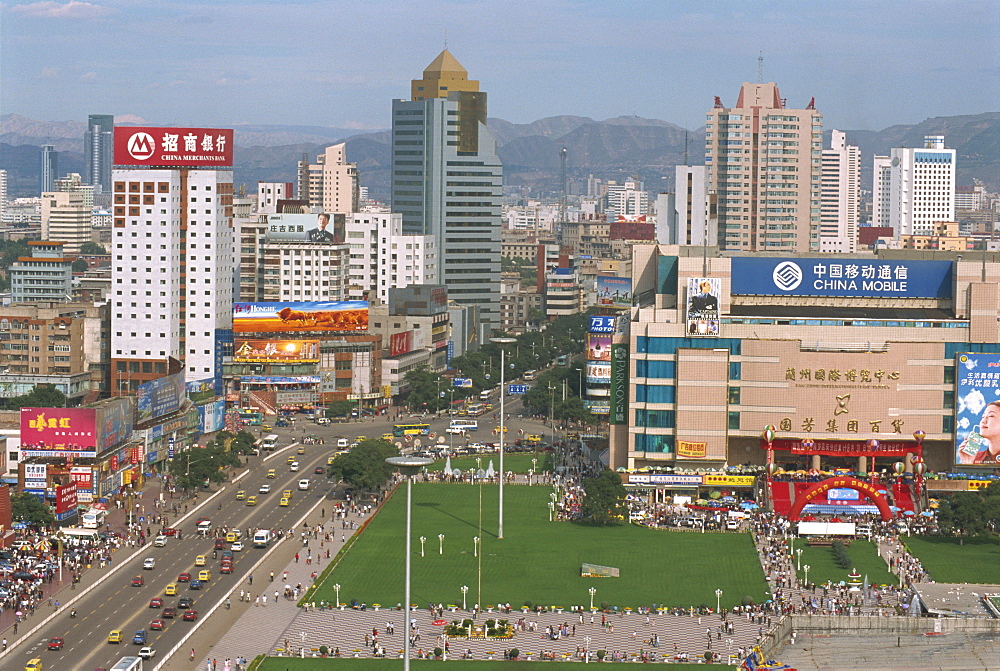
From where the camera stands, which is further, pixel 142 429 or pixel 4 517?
pixel 142 429

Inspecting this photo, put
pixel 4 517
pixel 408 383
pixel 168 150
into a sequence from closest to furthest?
pixel 4 517
pixel 168 150
pixel 408 383

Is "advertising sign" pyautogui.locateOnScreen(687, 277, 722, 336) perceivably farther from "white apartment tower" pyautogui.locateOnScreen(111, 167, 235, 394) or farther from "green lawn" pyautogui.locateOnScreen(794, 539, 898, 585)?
"white apartment tower" pyautogui.locateOnScreen(111, 167, 235, 394)

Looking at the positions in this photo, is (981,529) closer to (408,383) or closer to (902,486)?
(902,486)

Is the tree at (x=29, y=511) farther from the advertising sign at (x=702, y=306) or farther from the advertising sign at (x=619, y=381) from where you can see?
the advertising sign at (x=702, y=306)

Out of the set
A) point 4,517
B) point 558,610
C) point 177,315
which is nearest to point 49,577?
point 4,517

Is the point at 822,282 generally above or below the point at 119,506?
above

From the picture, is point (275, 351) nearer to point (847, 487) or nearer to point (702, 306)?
point (702, 306)
